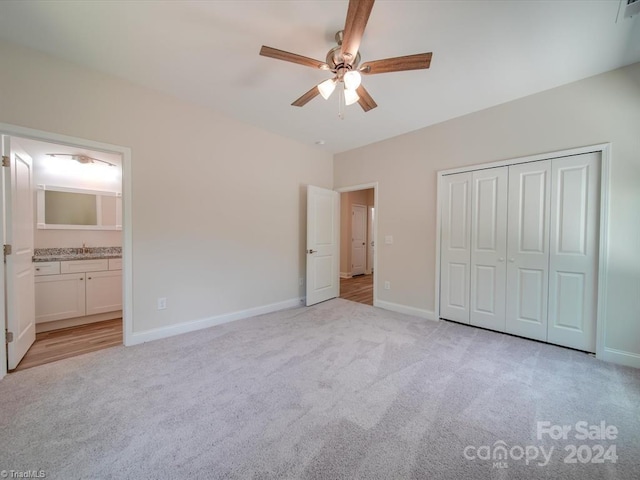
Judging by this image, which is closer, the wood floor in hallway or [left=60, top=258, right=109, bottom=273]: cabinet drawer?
[left=60, top=258, right=109, bottom=273]: cabinet drawer

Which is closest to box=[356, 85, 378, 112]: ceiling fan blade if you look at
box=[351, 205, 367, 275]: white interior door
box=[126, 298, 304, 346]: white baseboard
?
box=[126, 298, 304, 346]: white baseboard

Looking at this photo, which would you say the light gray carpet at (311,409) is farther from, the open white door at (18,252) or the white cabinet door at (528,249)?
the open white door at (18,252)

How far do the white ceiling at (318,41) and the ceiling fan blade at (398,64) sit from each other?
300 mm

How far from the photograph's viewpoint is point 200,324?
3.02 m

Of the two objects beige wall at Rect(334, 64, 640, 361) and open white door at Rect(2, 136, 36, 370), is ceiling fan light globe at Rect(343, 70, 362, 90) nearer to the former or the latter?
beige wall at Rect(334, 64, 640, 361)

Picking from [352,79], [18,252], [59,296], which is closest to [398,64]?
[352,79]

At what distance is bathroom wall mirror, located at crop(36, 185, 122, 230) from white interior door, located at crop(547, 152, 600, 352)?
587 centimetres

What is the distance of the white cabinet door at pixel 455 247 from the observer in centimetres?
317

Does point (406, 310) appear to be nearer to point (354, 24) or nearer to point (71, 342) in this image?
point (354, 24)

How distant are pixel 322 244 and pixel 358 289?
1670 mm

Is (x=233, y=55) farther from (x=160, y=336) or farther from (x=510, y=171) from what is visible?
(x=510, y=171)

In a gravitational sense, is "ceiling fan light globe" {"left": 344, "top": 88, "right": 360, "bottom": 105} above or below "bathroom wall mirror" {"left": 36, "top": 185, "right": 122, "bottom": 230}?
above

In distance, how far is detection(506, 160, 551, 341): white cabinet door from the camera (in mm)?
2645

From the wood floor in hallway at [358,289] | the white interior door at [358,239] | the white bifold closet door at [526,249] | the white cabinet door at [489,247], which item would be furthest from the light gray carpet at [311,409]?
the white interior door at [358,239]
